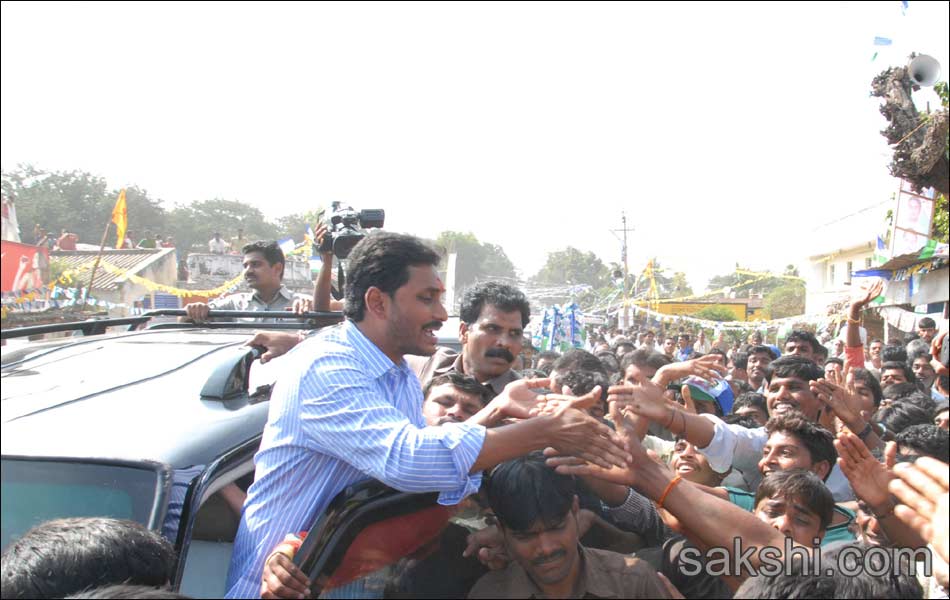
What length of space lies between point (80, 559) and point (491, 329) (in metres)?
2.16

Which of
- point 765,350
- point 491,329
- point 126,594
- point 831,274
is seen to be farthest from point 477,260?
point 831,274

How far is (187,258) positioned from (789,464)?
4336mm

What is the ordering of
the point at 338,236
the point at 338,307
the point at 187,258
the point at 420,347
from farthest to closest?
the point at 187,258 < the point at 338,307 < the point at 338,236 < the point at 420,347

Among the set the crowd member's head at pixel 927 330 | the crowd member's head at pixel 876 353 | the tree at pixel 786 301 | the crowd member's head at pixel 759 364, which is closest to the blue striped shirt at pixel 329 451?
the crowd member's head at pixel 759 364

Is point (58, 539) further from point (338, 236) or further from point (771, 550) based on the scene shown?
point (338, 236)

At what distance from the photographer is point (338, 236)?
11.3 ft

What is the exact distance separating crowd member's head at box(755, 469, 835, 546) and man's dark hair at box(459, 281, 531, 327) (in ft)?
4.96

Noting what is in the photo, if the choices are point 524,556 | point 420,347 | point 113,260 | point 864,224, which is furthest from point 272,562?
point 864,224

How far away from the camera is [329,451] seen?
5.88ft

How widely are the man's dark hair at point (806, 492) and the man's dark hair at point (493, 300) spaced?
4.90 ft

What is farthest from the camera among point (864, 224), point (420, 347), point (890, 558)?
point (864, 224)

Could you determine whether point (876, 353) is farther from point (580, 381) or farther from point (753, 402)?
point (580, 381)

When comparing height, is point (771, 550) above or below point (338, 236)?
below

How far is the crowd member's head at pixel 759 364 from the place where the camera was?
6.54m
